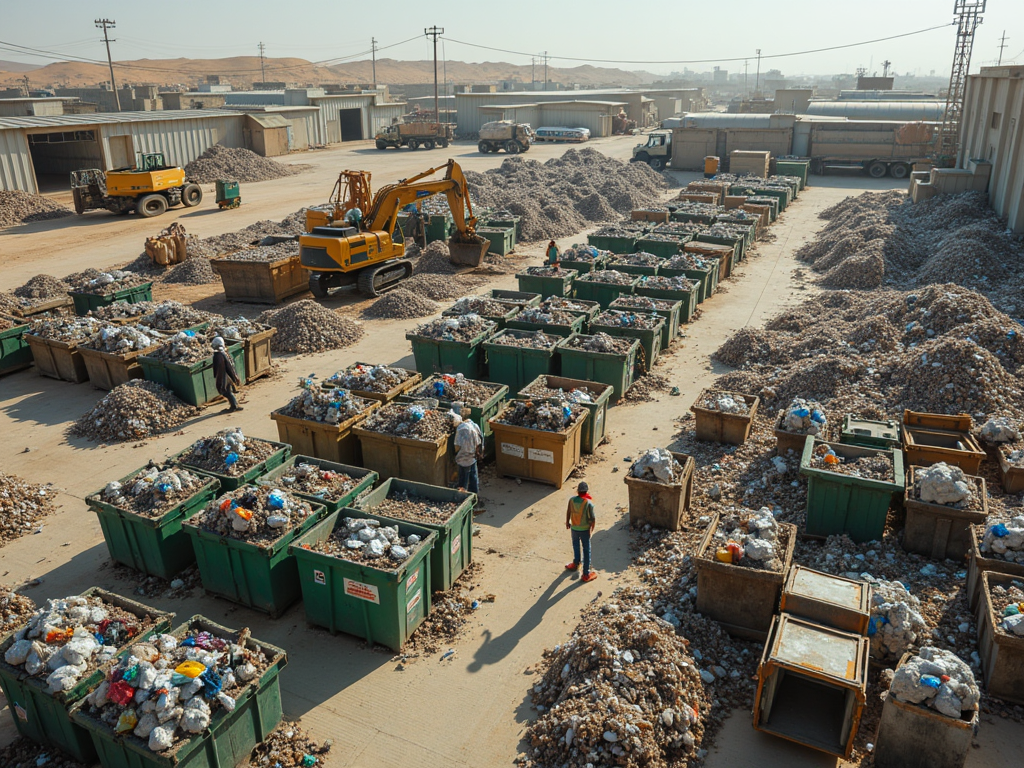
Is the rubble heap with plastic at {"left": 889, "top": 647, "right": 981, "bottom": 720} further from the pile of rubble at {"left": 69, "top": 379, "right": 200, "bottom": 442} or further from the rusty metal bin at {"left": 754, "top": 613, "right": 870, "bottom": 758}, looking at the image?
the pile of rubble at {"left": 69, "top": 379, "right": 200, "bottom": 442}

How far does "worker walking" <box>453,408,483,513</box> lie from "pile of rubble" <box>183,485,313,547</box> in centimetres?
248

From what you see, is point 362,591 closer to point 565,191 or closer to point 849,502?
point 849,502

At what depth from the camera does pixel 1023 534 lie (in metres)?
8.27

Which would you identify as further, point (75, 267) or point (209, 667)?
point (75, 267)

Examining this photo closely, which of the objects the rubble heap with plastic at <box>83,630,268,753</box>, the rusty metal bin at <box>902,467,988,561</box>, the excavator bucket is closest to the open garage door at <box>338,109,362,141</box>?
the excavator bucket

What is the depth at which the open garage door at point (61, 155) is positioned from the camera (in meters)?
41.8

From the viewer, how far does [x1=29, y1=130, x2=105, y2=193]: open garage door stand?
137 ft

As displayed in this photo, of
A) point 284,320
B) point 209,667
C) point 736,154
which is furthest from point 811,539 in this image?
point 736,154

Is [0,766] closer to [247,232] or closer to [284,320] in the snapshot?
[284,320]

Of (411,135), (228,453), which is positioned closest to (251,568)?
(228,453)

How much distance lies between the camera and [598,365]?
14.3 m

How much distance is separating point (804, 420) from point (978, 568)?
3658mm

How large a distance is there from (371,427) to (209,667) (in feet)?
17.0

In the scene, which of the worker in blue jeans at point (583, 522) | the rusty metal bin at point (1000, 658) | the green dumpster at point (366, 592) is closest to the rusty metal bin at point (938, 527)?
the rusty metal bin at point (1000, 658)
